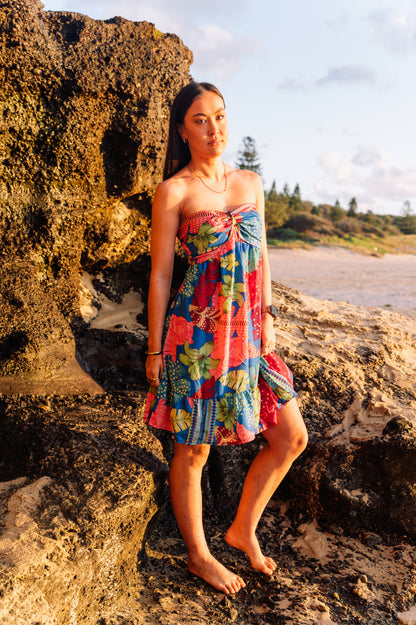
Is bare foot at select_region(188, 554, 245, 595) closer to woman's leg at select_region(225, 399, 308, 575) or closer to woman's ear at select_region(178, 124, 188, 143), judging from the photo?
woman's leg at select_region(225, 399, 308, 575)

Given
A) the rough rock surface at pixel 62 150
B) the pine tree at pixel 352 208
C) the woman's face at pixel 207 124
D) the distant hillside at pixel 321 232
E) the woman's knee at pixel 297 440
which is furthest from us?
the pine tree at pixel 352 208

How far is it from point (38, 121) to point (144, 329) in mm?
1335

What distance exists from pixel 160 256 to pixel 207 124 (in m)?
0.60

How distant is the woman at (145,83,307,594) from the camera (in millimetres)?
2186

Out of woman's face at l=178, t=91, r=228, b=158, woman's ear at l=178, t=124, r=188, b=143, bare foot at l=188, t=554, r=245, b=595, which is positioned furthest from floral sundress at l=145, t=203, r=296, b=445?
bare foot at l=188, t=554, r=245, b=595

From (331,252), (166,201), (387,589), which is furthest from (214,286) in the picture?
(331,252)

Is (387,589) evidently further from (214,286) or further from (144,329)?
(144,329)

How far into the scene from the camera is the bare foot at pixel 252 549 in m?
2.40

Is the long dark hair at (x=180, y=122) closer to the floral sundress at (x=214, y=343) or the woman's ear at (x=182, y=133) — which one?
the woman's ear at (x=182, y=133)

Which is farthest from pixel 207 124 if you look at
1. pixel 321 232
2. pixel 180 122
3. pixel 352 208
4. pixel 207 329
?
pixel 352 208

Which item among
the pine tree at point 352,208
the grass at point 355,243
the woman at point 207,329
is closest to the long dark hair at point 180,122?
the woman at point 207,329

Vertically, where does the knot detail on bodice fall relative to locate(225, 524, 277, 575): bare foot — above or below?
above

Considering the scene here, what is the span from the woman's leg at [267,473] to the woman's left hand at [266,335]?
0.26m

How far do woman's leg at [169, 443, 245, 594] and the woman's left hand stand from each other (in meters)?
0.50
